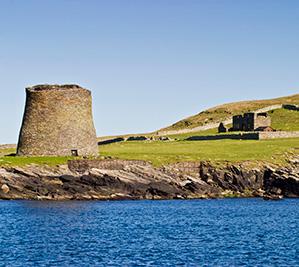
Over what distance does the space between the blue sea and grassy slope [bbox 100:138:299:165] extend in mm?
9959

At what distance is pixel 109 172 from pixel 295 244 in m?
31.2

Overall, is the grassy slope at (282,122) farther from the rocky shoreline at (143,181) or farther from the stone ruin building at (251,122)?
the rocky shoreline at (143,181)

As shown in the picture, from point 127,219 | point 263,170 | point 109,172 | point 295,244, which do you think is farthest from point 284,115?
point 295,244

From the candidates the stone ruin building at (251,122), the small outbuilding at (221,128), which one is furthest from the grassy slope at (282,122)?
the stone ruin building at (251,122)

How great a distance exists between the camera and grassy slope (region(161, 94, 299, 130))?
142212 mm

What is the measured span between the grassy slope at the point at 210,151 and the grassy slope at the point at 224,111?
35052 mm

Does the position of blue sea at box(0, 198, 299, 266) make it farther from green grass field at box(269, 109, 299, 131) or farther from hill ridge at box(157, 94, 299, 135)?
hill ridge at box(157, 94, 299, 135)

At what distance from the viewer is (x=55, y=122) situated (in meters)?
82.6

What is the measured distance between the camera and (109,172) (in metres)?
75.1

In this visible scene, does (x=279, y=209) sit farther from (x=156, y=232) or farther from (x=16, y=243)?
(x=16, y=243)

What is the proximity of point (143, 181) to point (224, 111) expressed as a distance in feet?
255

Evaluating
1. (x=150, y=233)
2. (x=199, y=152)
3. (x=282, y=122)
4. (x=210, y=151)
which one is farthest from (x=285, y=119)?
(x=150, y=233)

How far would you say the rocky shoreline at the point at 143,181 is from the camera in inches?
2874

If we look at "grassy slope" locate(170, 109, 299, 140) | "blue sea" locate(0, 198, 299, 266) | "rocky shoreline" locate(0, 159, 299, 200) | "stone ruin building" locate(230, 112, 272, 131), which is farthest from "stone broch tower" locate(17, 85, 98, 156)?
"stone ruin building" locate(230, 112, 272, 131)
